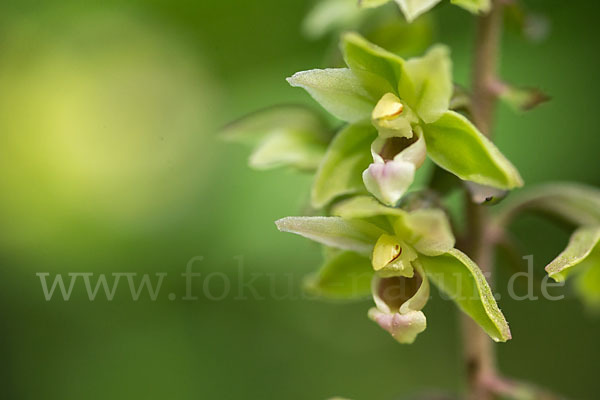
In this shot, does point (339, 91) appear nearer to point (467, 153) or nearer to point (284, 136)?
point (467, 153)

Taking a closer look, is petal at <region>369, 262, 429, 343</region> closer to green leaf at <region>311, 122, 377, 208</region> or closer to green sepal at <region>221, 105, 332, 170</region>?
green leaf at <region>311, 122, 377, 208</region>

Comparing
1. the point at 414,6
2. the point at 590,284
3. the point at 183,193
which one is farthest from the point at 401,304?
the point at 183,193

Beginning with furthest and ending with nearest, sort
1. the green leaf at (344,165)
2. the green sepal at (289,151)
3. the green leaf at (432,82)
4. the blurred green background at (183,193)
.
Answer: the blurred green background at (183,193)
the green sepal at (289,151)
the green leaf at (344,165)
the green leaf at (432,82)

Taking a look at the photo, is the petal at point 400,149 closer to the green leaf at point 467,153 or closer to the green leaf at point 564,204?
the green leaf at point 467,153

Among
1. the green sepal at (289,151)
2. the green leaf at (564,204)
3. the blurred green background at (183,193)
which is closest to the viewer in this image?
the green leaf at (564,204)

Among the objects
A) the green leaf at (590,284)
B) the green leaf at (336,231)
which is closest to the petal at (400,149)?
the green leaf at (336,231)

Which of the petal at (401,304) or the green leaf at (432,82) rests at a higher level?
the green leaf at (432,82)

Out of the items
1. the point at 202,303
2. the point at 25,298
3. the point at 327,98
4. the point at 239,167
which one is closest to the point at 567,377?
the point at 202,303

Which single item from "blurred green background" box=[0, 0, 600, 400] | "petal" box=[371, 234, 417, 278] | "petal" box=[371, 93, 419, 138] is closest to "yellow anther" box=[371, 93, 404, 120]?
"petal" box=[371, 93, 419, 138]
